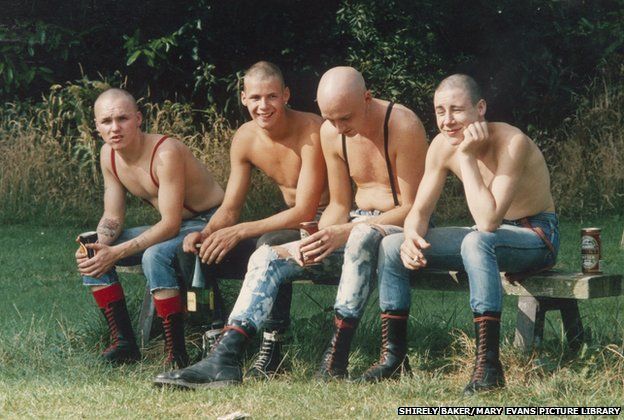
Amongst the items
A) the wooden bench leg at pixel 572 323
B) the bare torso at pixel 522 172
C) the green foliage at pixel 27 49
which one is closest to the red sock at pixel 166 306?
the bare torso at pixel 522 172

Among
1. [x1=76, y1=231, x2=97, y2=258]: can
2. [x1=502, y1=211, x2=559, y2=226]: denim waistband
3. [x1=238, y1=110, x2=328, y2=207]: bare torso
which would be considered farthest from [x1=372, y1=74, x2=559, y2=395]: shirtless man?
[x1=76, y1=231, x2=97, y2=258]: can

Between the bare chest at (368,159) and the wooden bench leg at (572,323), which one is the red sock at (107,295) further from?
the wooden bench leg at (572,323)

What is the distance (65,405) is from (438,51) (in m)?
8.87

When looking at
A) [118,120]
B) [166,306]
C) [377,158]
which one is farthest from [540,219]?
[118,120]

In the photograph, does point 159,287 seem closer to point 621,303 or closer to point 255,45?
point 621,303

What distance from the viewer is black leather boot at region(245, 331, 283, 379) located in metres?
5.42

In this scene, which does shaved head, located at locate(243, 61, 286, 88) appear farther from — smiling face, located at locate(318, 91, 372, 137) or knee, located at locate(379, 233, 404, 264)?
knee, located at locate(379, 233, 404, 264)

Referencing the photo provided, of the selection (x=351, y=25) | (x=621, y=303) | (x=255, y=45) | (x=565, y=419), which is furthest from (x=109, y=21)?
(x=565, y=419)

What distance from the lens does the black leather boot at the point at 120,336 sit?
583cm

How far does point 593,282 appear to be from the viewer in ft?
16.6

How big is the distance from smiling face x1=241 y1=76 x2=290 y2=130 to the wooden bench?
3.00 ft

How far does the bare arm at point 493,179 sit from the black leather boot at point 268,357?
3.63 feet

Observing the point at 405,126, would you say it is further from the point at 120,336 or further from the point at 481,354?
the point at 120,336

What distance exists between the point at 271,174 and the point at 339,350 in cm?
132
